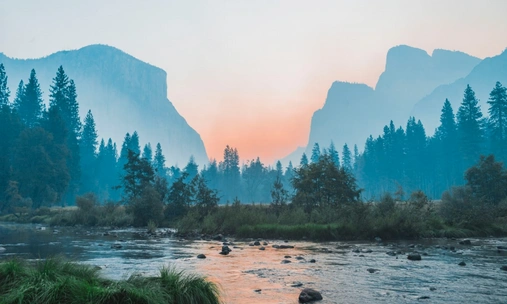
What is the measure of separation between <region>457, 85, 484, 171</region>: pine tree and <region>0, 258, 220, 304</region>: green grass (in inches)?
2924

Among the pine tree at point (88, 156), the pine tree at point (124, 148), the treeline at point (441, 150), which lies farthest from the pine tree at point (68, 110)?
the treeline at point (441, 150)

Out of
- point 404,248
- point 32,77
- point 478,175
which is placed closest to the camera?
point 404,248

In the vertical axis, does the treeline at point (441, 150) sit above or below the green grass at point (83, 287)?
above

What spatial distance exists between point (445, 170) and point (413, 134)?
11771 mm

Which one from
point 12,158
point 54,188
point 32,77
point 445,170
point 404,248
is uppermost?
point 32,77

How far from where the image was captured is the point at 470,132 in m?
71.0

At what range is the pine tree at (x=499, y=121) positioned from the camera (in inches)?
2623

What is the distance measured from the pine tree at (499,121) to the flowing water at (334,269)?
55.9m

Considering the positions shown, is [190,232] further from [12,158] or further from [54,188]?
[12,158]

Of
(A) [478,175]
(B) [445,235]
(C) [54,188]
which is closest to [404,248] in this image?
(B) [445,235]

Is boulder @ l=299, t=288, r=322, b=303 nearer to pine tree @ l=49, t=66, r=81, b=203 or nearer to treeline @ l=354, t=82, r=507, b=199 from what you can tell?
treeline @ l=354, t=82, r=507, b=199

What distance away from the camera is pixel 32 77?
7956cm

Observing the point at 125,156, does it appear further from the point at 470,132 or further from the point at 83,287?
the point at 83,287

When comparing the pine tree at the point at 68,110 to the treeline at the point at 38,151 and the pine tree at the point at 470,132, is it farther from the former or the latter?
the pine tree at the point at 470,132
